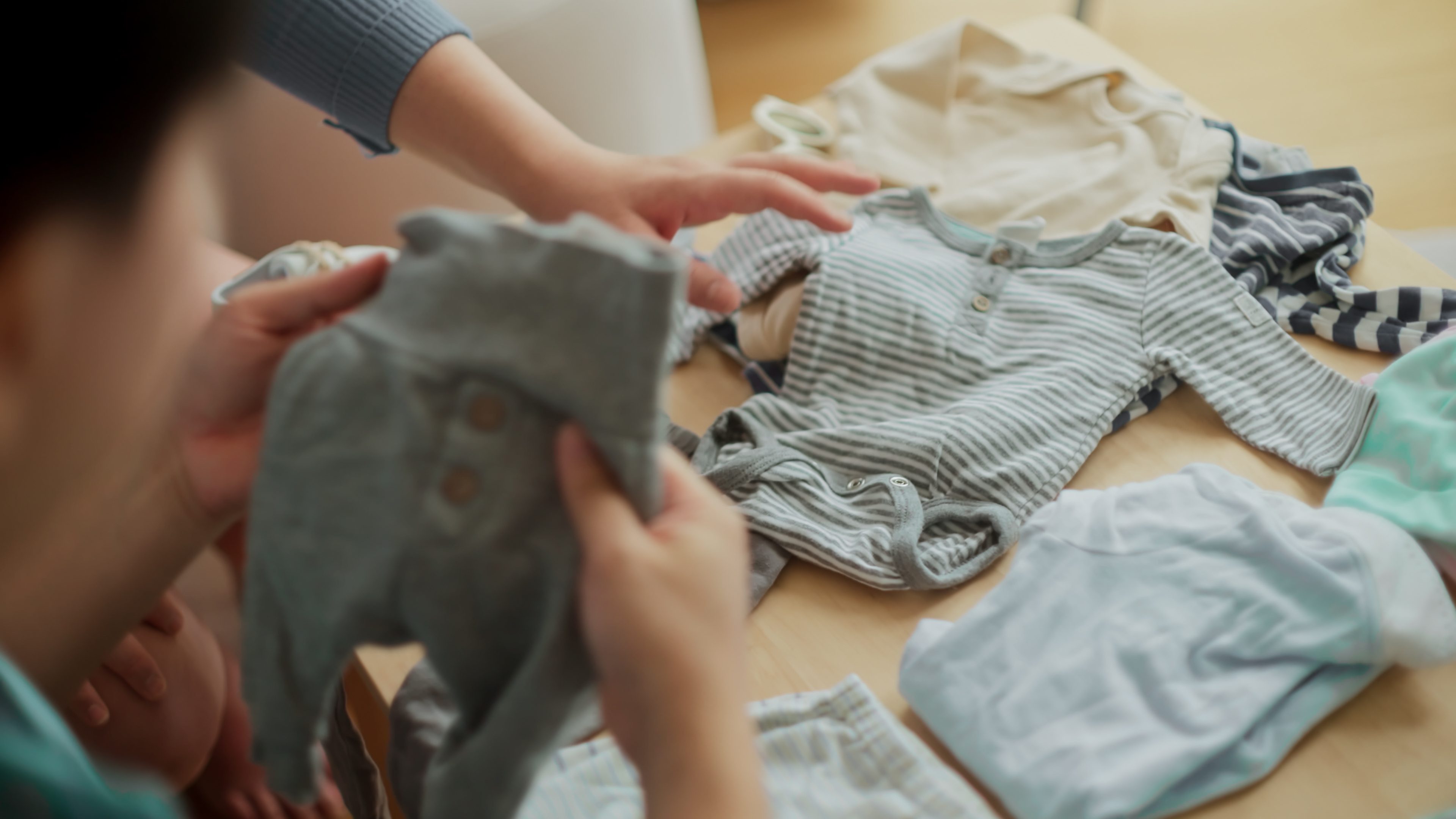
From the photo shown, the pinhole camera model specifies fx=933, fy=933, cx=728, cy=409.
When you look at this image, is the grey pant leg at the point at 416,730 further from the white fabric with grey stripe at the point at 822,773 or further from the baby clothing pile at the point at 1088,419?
the baby clothing pile at the point at 1088,419

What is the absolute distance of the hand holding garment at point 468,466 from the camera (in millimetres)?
314

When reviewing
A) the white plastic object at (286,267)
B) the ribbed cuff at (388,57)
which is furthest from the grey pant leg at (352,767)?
the ribbed cuff at (388,57)

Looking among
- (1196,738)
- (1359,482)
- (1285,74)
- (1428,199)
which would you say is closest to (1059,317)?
(1359,482)

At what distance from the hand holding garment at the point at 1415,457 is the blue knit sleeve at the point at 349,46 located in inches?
26.3

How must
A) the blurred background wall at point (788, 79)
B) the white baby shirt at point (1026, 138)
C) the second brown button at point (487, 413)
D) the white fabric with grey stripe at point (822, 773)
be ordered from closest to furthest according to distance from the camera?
the second brown button at point (487, 413) < the white fabric with grey stripe at point (822, 773) < the white baby shirt at point (1026, 138) < the blurred background wall at point (788, 79)

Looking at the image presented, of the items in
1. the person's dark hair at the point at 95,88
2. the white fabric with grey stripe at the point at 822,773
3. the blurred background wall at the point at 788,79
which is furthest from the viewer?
the blurred background wall at the point at 788,79

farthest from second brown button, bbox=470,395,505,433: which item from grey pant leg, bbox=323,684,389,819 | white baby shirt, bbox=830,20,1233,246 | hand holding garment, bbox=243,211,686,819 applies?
white baby shirt, bbox=830,20,1233,246

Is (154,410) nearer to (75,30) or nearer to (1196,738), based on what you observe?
(75,30)

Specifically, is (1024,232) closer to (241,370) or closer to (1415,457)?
(1415,457)

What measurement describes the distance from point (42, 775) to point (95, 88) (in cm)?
24

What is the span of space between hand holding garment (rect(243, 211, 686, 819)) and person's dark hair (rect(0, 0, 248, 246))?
0.31 ft

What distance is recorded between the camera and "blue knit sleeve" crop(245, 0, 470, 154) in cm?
60

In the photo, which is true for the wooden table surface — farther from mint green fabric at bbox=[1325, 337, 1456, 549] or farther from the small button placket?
→ the small button placket

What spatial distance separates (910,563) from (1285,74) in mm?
1413
